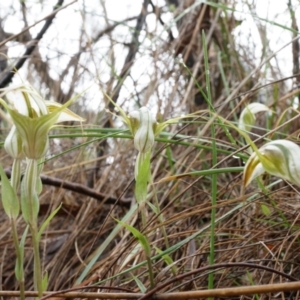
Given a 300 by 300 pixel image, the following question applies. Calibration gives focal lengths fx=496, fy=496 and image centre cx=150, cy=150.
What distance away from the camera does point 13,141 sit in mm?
447

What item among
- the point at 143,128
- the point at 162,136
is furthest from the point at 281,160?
the point at 162,136

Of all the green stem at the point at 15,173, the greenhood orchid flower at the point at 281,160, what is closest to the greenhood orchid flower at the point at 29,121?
the green stem at the point at 15,173

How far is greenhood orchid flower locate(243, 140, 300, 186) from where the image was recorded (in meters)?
0.39

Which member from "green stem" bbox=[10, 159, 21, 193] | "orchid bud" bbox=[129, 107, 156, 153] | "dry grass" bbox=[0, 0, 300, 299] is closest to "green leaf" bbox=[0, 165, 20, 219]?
"green stem" bbox=[10, 159, 21, 193]

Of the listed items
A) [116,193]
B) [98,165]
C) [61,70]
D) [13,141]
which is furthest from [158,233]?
[61,70]

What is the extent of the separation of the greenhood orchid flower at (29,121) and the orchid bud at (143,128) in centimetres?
7

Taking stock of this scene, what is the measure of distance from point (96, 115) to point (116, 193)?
1.10ft

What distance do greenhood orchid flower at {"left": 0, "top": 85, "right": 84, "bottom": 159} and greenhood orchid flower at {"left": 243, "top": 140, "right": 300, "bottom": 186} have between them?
165mm

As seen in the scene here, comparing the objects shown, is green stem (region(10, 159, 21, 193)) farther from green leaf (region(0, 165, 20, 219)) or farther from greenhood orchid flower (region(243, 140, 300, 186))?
greenhood orchid flower (region(243, 140, 300, 186))

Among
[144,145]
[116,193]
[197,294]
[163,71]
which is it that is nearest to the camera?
[197,294]

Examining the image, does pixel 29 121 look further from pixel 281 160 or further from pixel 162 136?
pixel 162 136

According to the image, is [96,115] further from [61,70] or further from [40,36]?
[61,70]

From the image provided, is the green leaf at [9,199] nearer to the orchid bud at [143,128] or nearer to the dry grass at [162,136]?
the orchid bud at [143,128]

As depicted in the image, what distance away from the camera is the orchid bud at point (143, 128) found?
49 centimetres
